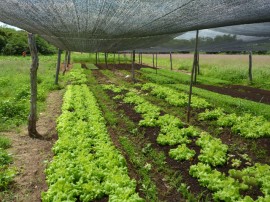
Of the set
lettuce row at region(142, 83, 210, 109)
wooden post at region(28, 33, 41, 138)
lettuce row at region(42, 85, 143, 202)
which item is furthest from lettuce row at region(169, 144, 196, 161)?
lettuce row at region(142, 83, 210, 109)

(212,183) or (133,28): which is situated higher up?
(133,28)

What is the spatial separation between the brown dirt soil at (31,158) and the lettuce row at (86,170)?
395 millimetres

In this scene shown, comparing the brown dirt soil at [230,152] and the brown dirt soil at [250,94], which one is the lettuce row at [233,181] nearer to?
the brown dirt soil at [230,152]

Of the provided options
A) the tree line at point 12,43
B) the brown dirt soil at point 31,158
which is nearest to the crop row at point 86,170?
the brown dirt soil at point 31,158

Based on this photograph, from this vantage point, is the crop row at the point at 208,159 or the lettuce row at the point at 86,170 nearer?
the lettuce row at the point at 86,170

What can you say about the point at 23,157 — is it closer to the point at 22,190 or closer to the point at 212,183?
the point at 22,190

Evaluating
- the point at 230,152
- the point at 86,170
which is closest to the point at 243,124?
the point at 230,152

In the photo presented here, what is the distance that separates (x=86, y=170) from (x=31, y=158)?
6.90 ft

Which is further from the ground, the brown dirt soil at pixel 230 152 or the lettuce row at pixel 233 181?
the lettuce row at pixel 233 181

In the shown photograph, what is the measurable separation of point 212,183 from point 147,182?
1.14 meters

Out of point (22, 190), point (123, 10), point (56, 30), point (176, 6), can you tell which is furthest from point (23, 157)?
point (176, 6)

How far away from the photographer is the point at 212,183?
4902 millimetres

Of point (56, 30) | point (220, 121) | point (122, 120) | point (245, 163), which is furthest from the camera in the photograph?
point (122, 120)

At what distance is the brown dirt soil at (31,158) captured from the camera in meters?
5.12
